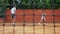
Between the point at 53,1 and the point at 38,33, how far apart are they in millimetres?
3652

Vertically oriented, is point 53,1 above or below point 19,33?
above

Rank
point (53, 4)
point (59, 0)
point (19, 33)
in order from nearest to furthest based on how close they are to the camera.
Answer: point (53, 4) → point (59, 0) → point (19, 33)

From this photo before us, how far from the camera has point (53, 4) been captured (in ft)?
5.90

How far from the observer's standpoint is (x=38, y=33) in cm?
548

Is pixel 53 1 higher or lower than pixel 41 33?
higher

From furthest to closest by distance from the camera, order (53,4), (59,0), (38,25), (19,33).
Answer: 1. (38,25)
2. (19,33)
3. (59,0)
4. (53,4)

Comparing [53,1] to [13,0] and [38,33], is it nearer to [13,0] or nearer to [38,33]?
[13,0]

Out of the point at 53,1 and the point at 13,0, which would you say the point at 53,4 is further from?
the point at 13,0

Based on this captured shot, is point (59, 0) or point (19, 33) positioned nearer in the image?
point (59, 0)

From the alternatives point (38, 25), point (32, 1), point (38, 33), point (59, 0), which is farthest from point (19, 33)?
point (32, 1)

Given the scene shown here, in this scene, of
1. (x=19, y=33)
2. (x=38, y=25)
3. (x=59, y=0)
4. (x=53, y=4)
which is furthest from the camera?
(x=38, y=25)

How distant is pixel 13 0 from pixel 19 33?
3.56 m

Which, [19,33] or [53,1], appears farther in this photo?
[19,33]

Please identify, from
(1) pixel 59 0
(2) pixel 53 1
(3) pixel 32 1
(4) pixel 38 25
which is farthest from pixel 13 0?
(4) pixel 38 25
